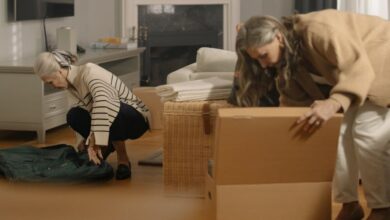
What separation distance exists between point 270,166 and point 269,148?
Result: 0.23 ft

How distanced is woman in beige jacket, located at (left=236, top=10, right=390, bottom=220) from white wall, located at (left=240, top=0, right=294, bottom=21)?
172 inches

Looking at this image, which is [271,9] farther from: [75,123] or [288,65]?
[288,65]

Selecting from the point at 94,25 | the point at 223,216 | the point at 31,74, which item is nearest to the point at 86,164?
the point at 31,74

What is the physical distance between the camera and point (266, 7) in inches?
278

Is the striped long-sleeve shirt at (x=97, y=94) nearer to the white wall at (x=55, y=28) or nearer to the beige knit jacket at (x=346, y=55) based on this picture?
the beige knit jacket at (x=346, y=55)

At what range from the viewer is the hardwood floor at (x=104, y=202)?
3.16 m

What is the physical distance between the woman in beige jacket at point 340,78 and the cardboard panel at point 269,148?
2.6 inches

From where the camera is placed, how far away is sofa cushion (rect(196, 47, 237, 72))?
4.71 m

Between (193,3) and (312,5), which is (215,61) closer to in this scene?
(312,5)

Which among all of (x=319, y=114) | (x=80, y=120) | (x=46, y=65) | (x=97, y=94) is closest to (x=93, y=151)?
(x=97, y=94)

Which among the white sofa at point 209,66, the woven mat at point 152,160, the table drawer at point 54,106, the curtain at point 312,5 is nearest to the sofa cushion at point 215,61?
the white sofa at point 209,66

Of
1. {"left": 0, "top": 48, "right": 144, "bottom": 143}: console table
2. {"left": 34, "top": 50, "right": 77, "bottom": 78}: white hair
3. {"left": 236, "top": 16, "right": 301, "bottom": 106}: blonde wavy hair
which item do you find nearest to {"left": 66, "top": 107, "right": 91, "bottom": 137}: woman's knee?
{"left": 34, "top": 50, "right": 77, "bottom": 78}: white hair

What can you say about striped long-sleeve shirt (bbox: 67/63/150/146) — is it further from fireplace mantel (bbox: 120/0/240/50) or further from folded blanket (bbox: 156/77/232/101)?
fireplace mantel (bbox: 120/0/240/50)

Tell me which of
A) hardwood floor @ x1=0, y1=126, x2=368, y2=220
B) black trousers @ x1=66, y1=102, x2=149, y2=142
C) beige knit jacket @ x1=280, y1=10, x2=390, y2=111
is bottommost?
hardwood floor @ x1=0, y1=126, x2=368, y2=220
